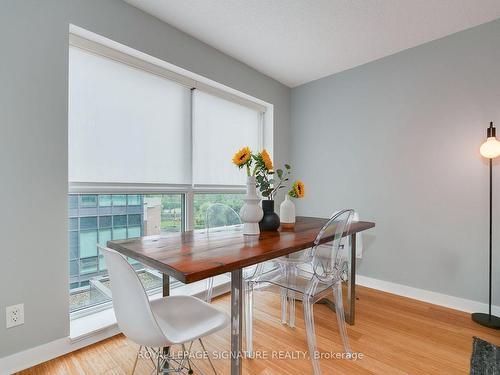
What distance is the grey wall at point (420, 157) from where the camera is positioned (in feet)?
7.16

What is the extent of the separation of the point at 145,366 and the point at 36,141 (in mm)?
1469

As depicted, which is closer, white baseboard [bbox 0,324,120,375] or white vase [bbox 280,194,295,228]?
white baseboard [bbox 0,324,120,375]

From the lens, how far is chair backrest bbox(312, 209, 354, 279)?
1407mm

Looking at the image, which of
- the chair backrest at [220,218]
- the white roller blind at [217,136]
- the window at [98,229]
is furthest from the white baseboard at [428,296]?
the window at [98,229]

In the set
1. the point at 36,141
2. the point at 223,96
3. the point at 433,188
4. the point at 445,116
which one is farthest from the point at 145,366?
the point at 445,116

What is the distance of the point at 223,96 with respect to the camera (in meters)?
2.75

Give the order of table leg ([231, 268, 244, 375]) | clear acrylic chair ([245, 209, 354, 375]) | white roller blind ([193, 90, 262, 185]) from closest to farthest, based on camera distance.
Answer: table leg ([231, 268, 244, 375])
clear acrylic chair ([245, 209, 354, 375])
white roller blind ([193, 90, 262, 185])

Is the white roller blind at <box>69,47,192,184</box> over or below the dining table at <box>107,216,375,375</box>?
over

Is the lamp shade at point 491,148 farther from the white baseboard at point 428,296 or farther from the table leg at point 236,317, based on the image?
the table leg at point 236,317

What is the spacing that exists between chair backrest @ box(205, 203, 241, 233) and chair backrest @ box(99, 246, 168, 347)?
3.26 ft

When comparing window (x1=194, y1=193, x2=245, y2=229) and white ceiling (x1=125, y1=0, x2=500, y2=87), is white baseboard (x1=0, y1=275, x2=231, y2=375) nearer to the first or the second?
window (x1=194, y1=193, x2=245, y2=229)

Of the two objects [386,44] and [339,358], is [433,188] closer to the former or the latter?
[386,44]

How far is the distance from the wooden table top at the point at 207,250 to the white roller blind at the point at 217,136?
3.46 feet

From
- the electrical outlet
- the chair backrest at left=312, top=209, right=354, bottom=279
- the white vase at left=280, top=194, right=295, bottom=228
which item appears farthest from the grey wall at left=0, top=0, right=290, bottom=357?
the chair backrest at left=312, top=209, right=354, bottom=279
